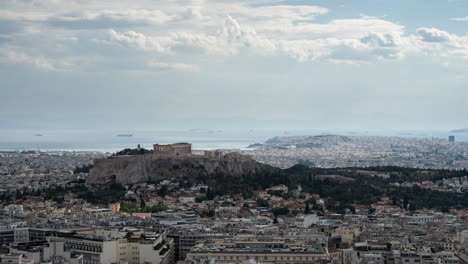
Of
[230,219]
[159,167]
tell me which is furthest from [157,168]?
[230,219]

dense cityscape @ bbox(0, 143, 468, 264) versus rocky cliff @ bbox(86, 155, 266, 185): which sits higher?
rocky cliff @ bbox(86, 155, 266, 185)

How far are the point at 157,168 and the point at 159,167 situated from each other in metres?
0.20

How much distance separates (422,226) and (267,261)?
66.6 feet

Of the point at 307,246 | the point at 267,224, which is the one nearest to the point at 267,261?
the point at 307,246

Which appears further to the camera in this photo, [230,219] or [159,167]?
[159,167]

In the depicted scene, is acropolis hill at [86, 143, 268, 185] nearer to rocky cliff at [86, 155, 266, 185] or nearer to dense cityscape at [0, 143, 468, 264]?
rocky cliff at [86, 155, 266, 185]

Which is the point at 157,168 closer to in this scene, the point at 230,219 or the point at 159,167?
the point at 159,167

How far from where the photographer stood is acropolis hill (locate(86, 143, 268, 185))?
79562 mm

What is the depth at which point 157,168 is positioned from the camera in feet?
266

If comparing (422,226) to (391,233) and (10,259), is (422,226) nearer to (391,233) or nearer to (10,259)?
(391,233)

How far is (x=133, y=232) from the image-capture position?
4378 cm

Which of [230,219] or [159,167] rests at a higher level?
[159,167]

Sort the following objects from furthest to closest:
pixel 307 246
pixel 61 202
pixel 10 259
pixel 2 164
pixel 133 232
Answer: pixel 2 164 < pixel 61 202 < pixel 133 232 < pixel 307 246 < pixel 10 259

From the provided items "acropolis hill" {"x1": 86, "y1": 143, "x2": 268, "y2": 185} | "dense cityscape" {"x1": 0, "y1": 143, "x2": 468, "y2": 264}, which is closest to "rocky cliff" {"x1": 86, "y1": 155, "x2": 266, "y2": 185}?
"acropolis hill" {"x1": 86, "y1": 143, "x2": 268, "y2": 185}
